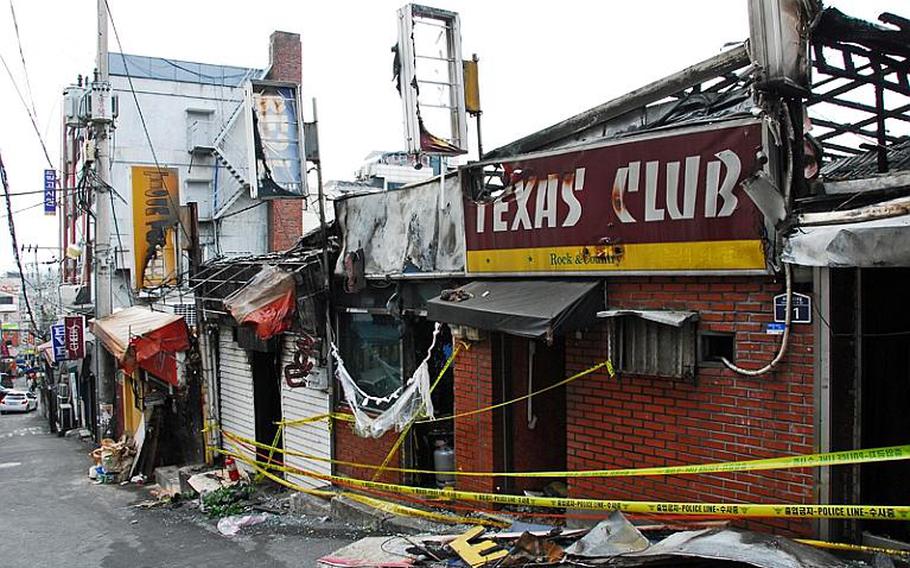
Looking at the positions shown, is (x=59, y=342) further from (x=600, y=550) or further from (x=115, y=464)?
(x=600, y=550)

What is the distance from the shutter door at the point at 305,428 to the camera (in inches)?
438

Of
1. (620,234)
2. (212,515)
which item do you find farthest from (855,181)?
(212,515)

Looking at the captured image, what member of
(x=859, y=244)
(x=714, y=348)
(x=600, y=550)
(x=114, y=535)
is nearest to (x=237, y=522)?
(x=114, y=535)

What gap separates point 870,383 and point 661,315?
5.04ft

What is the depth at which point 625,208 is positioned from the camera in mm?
6414

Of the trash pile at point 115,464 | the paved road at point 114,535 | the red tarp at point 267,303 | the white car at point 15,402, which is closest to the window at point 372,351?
the red tarp at point 267,303

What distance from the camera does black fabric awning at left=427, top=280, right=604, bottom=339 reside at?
6.35 meters

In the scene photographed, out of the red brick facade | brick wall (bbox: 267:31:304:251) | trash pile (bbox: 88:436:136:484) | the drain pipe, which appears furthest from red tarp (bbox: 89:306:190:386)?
brick wall (bbox: 267:31:304:251)

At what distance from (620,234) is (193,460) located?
1274cm

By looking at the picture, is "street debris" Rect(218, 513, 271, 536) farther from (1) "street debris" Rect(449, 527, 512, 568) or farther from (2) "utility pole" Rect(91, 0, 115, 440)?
(2) "utility pole" Rect(91, 0, 115, 440)

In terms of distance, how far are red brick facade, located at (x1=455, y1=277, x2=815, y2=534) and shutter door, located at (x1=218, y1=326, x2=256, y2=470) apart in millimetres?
8061

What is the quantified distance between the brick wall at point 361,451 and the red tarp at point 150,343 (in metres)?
5.39

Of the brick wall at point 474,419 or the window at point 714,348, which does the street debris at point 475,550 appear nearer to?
the brick wall at point 474,419

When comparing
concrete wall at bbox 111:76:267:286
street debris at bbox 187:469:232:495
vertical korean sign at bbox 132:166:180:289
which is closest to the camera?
street debris at bbox 187:469:232:495
